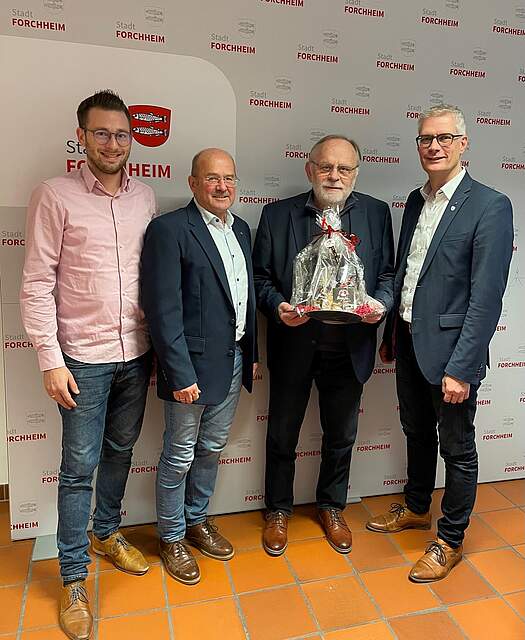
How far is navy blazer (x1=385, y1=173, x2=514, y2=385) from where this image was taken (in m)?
2.32

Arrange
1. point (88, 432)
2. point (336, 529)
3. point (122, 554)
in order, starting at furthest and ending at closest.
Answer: point (336, 529) < point (122, 554) < point (88, 432)

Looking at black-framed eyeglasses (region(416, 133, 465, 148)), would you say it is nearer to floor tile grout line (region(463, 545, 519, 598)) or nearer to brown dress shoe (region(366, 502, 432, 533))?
brown dress shoe (region(366, 502, 432, 533))

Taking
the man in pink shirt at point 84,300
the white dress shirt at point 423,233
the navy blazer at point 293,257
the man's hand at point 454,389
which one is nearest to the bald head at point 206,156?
the man in pink shirt at point 84,300

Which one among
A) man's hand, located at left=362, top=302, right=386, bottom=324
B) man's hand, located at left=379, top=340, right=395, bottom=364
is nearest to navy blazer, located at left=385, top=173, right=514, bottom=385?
man's hand, located at left=362, top=302, right=386, bottom=324

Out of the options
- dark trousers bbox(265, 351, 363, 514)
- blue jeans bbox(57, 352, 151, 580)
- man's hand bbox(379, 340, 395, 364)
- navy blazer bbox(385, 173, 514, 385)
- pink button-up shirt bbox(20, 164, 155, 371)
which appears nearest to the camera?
pink button-up shirt bbox(20, 164, 155, 371)

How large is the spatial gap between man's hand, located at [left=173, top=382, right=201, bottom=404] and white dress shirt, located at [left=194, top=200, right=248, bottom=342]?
29 centimetres

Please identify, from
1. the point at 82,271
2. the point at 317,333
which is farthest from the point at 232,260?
the point at 82,271

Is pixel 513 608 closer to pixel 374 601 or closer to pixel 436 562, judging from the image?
pixel 436 562

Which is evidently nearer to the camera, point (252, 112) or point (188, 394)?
point (188, 394)

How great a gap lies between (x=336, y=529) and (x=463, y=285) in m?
1.26

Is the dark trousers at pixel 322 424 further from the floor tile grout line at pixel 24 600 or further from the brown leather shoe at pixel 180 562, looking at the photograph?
the floor tile grout line at pixel 24 600

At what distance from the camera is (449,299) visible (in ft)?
7.93

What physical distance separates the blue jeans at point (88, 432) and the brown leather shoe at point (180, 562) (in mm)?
382

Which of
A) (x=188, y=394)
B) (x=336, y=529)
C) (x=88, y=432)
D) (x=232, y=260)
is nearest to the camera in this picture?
(x=88, y=432)
